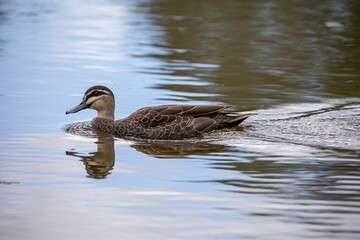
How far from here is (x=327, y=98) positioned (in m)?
A: 14.3

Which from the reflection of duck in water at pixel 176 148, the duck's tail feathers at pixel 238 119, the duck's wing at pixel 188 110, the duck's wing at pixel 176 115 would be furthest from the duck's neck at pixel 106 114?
the duck's tail feathers at pixel 238 119

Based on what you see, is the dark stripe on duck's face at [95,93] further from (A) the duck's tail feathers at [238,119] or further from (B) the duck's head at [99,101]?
(A) the duck's tail feathers at [238,119]

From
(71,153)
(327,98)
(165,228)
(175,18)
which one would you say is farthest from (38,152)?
(175,18)

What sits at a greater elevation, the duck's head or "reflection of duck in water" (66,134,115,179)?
the duck's head

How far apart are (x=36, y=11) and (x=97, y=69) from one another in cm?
746

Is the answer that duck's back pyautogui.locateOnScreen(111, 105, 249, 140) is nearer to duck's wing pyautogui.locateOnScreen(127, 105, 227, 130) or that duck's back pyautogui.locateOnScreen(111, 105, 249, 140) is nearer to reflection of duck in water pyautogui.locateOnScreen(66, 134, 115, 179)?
duck's wing pyautogui.locateOnScreen(127, 105, 227, 130)

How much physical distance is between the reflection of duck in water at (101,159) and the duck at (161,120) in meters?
0.36

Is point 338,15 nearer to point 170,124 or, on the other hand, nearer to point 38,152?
point 170,124

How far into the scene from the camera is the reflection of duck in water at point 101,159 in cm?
1010

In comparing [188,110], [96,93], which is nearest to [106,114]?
[96,93]

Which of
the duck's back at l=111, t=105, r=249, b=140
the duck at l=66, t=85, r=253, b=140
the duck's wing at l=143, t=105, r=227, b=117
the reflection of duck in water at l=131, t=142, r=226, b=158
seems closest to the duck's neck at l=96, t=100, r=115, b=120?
the duck at l=66, t=85, r=253, b=140

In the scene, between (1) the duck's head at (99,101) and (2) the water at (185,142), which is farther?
(1) the duck's head at (99,101)

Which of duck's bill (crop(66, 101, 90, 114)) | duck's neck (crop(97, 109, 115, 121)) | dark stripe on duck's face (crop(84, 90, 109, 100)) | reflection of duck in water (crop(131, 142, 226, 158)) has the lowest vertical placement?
reflection of duck in water (crop(131, 142, 226, 158))

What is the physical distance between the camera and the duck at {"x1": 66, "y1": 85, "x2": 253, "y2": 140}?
12.2m
